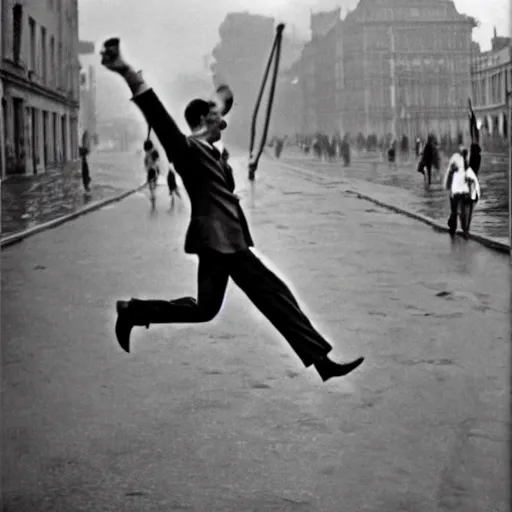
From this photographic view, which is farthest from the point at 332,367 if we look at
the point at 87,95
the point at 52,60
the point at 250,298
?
the point at 52,60

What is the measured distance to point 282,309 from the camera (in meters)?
4.12

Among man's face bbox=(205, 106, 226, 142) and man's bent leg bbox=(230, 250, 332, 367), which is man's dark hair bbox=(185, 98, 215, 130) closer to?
man's face bbox=(205, 106, 226, 142)

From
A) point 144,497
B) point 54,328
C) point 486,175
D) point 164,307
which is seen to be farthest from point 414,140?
point 54,328

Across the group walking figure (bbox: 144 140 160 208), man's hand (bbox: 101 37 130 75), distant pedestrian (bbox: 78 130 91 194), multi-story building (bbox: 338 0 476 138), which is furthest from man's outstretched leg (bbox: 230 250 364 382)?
distant pedestrian (bbox: 78 130 91 194)

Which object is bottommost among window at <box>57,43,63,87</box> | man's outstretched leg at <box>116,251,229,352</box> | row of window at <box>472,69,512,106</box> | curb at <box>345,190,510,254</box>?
man's outstretched leg at <box>116,251,229,352</box>

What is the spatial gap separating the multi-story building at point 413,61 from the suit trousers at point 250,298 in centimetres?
118

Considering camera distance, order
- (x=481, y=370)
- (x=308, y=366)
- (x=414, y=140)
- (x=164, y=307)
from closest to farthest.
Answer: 1. (x=164, y=307)
2. (x=308, y=366)
3. (x=414, y=140)
4. (x=481, y=370)

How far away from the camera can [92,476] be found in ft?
13.4

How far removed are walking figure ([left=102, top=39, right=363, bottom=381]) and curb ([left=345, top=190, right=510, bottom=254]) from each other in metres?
1.44

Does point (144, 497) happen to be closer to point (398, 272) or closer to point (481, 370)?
point (481, 370)

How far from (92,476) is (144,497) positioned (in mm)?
269

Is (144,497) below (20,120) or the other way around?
below

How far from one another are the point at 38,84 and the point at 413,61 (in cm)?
182

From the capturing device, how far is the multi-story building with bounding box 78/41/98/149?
→ 4695mm
